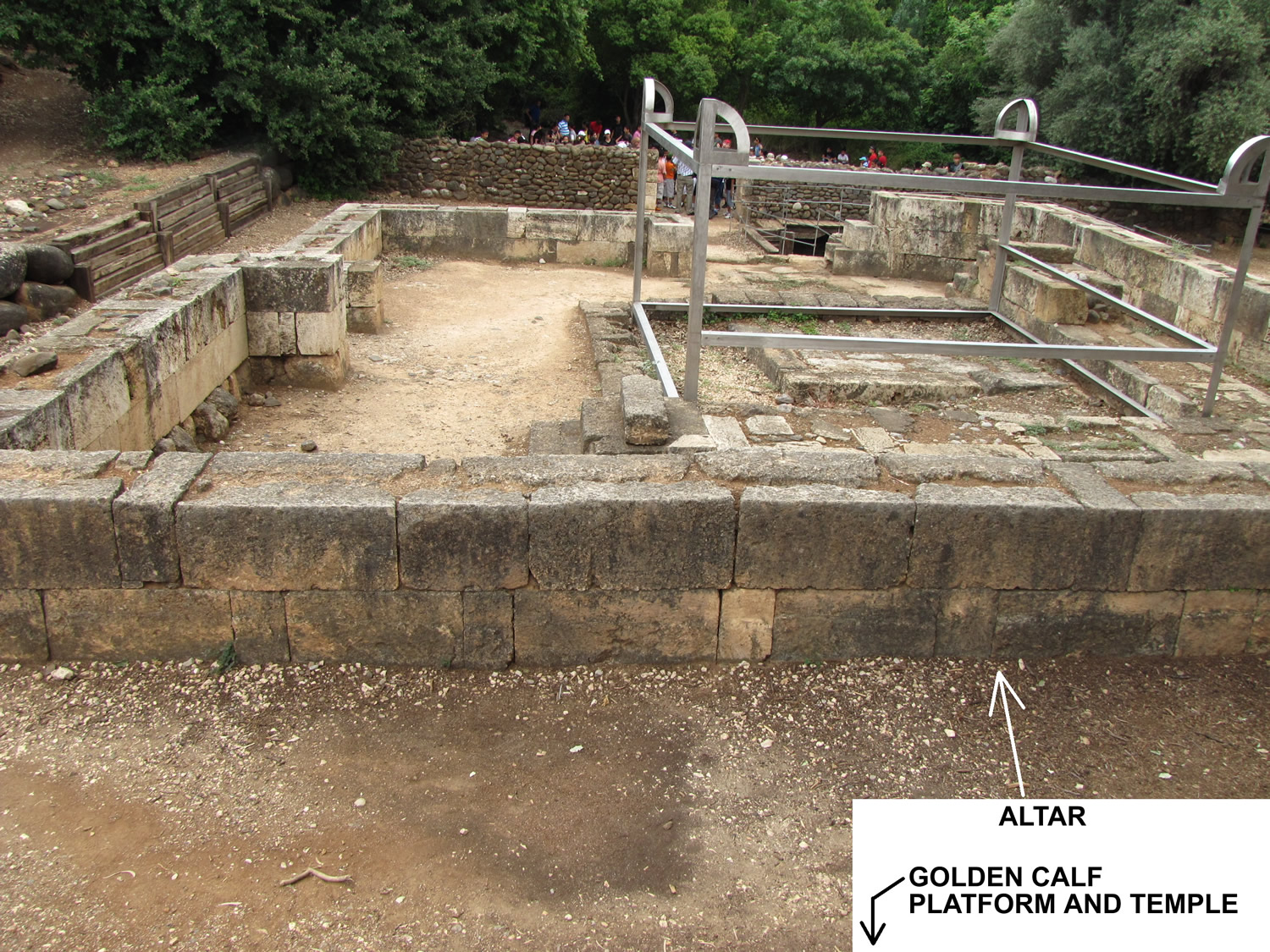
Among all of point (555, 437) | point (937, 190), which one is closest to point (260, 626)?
point (555, 437)

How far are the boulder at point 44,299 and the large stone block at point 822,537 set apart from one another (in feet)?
25.4

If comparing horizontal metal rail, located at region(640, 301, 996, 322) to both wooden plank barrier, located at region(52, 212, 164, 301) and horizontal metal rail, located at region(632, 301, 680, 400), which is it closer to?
horizontal metal rail, located at region(632, 301, 680, 400)

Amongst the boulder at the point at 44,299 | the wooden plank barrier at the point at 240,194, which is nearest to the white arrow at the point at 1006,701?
the boulder at the point at 44,299

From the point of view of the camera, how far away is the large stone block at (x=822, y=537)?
3850 millimetres

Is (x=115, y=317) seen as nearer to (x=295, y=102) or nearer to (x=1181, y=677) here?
(x=1181, y=677)

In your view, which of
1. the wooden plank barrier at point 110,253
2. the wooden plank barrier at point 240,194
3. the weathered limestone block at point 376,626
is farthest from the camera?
the wooden plank barrier at point 240,194

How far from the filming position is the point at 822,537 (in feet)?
12.8

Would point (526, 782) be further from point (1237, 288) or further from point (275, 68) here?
point (275, 68)

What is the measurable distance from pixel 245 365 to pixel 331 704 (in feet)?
16.2

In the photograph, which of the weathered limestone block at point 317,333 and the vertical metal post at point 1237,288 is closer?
the vertical metal post at point 1237,288

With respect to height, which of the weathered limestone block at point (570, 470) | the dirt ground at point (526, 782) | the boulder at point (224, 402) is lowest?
the dirt ground at point (526, 782)

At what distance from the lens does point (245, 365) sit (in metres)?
7.92

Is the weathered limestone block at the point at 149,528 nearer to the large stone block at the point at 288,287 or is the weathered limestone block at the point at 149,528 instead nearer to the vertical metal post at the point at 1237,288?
the large stone block at the point at 288,287

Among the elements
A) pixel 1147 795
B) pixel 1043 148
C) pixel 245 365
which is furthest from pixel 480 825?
pixel 1043 148
